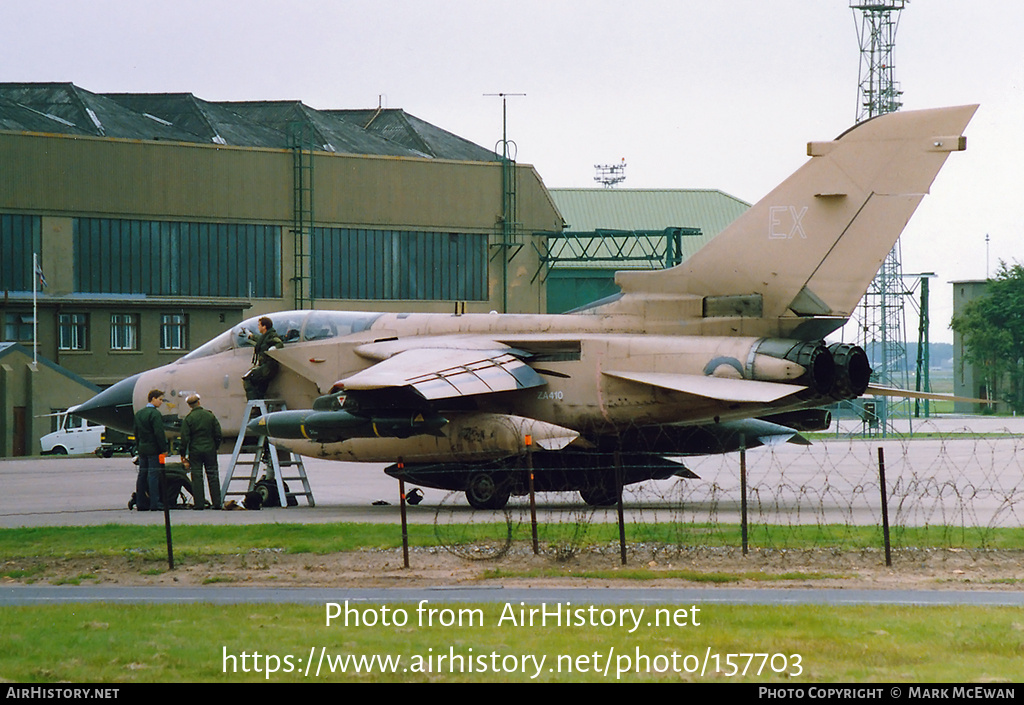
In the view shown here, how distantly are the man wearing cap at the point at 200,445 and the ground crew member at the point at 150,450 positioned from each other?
449mm

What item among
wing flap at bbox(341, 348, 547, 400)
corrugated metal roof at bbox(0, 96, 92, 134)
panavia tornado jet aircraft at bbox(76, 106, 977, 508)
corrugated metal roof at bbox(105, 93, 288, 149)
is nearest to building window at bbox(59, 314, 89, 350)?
corrugated metal roof at bbox(0, 96, 92, 134)

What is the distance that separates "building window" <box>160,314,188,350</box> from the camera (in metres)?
53.6

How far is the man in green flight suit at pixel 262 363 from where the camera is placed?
75.6 ft

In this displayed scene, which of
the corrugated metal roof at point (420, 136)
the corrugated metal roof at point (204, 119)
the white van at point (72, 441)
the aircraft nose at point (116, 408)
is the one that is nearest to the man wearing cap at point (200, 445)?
the aircraft nose at point (116, 408)

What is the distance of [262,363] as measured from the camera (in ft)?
75.7

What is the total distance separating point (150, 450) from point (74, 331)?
3356 cm

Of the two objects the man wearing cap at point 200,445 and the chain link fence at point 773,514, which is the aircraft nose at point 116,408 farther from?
the chain link fence at point 773,514

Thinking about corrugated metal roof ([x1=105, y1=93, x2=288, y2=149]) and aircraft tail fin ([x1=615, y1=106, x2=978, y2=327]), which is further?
corrugated metal roof ([x1=105, y1=93, x2=288, y2=149])

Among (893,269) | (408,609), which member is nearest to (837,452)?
(893,269)

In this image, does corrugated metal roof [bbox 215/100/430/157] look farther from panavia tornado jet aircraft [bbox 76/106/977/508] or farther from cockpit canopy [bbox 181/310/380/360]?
panavia tornado jet aircraft [bbox 76/106/977/508]

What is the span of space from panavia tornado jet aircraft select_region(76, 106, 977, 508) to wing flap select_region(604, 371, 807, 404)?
4 cm

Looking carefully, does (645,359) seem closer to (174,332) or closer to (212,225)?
(174,332)

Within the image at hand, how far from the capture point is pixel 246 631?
10.2 metres
